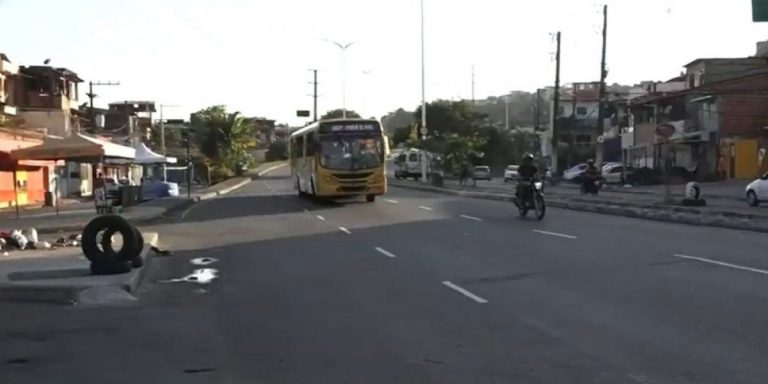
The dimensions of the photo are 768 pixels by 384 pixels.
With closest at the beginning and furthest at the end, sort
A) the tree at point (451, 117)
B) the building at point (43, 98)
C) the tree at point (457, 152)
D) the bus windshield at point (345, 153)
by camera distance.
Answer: the bus windshield at point (345, 153)
the building at point (43, 98)
the tree at point (457, 152)
the tree at point (451, 117)

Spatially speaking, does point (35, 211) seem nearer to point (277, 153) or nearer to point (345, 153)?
point (345, 153)

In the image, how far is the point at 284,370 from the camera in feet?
28.8

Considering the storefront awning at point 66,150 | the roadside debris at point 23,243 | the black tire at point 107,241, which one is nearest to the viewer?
the black tire at point 107,241

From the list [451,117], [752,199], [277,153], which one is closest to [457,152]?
[752,199]

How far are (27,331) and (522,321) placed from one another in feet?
17.6

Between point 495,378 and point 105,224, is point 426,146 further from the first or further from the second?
point 495,378

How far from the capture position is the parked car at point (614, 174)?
67.5 metres

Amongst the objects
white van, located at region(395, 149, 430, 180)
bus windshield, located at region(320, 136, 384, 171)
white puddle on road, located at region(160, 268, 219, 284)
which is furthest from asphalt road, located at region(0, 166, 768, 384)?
white van, located at region(395, 149, 430, 180)

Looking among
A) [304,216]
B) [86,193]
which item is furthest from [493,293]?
[86,193]

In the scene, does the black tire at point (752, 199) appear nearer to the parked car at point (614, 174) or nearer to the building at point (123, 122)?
the parked car at point (614, 174)

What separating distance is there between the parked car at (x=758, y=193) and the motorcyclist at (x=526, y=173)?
12448 mm

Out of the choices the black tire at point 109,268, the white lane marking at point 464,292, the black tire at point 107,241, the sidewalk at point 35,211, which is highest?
the black tire at point 107,241

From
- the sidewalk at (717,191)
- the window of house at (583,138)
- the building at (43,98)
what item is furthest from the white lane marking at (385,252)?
the window of house at (583,138)

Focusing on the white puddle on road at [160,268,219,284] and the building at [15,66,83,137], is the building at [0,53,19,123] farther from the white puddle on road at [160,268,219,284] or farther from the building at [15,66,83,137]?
the white puddle on road at [160,268,219,284]
